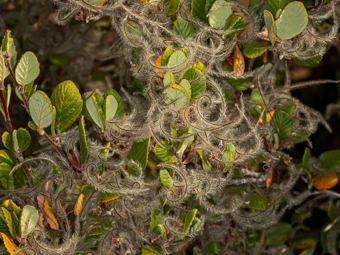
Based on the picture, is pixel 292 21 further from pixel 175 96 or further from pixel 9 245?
pixel 9 245

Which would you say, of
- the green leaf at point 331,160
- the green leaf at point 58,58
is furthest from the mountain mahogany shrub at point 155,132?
the green leaf at point 58,58

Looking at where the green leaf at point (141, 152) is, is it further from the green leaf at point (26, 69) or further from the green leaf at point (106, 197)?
the green leaf at point (26, 69)

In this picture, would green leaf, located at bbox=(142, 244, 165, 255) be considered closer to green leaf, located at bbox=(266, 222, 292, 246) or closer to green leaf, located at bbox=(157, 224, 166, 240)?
green leaf, located at bbox=(157, 224, 166, 240)

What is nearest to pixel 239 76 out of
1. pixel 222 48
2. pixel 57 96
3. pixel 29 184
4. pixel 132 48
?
pixel 222 48

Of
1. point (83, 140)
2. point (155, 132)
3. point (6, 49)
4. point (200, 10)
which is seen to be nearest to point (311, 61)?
point (200, 10)

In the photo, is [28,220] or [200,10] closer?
[28,220]
